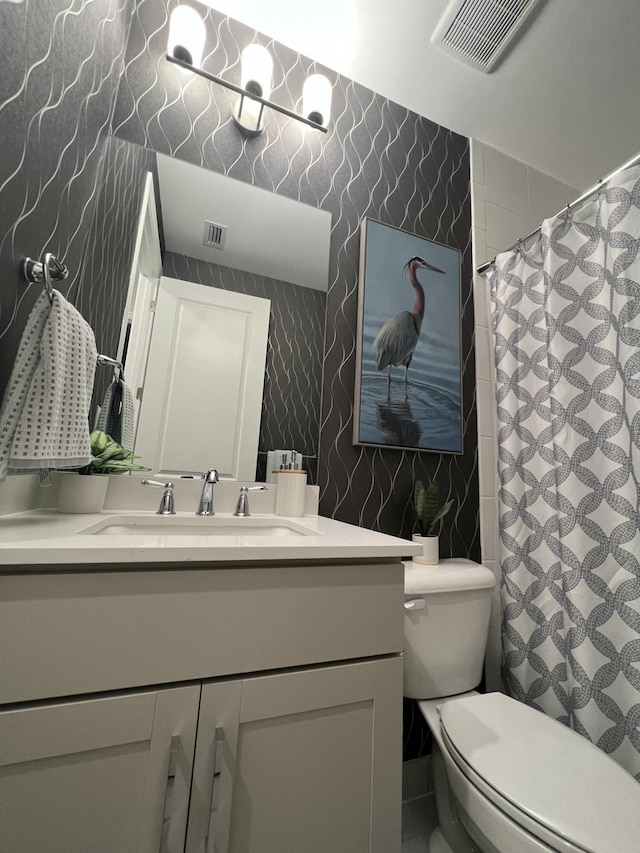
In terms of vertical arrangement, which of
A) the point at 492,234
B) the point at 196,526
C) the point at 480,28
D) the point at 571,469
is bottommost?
the point at 196,526

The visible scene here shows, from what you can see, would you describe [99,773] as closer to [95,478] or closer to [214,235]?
[95,478]

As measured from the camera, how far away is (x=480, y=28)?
1308 mm

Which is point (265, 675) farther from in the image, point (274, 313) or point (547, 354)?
point (547, 354)

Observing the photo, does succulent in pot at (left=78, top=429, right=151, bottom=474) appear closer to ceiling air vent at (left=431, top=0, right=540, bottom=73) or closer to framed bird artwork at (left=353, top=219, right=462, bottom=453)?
framed bird artwork at (left=353, top=219, right=462, bottom=453)

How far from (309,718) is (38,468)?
62 centimetres

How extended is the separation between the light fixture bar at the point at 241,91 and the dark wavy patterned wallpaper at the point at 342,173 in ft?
0.15

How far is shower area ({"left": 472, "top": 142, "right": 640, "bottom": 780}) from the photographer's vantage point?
3.11 feet

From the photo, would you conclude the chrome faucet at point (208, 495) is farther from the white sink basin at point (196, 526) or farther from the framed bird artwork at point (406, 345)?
the framed bird artwork at point (406, 345)

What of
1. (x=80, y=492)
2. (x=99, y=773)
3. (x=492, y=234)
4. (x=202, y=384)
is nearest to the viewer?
(x=99, y=773)

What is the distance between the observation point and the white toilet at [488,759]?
0.60 metres

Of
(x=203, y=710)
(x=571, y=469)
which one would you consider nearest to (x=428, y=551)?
(x=571, y=469)

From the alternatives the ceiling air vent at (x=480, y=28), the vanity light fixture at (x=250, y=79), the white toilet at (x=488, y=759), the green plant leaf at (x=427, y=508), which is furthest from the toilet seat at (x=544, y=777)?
the ceiling air vent at (x=480, y=28)

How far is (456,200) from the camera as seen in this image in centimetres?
162

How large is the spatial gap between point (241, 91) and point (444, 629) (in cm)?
181
